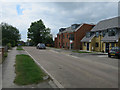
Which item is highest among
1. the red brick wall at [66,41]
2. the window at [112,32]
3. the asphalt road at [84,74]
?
the window at [112,32]

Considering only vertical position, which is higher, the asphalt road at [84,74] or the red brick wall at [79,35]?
the red brick wall at [79,35]

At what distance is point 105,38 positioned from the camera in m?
24.1

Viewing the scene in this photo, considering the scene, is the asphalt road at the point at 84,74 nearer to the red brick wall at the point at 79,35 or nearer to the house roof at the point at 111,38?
the house roof at the point at 111,38

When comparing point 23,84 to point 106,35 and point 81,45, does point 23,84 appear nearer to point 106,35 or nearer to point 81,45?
point 106,35

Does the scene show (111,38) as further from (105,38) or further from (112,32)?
(105,38)

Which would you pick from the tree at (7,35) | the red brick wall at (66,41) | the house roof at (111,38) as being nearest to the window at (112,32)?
the house roof at (111,38)

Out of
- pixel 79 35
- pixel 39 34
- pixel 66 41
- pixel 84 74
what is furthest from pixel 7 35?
pixel 84 74

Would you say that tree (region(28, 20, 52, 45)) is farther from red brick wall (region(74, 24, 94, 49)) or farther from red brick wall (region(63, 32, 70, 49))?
red brick wall (region(74, 24, 94, 49))

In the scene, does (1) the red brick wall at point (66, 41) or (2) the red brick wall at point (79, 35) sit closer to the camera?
(2) the red brick wall at point (79, 35)

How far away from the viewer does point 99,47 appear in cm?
2631

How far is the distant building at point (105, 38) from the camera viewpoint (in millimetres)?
22344

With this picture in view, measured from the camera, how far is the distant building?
2234cm

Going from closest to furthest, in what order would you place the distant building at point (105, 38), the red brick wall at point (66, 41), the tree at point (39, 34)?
the distant building at point (105, 38) → the red brick wall at point (66, 41) → the tree at point (39, 34)

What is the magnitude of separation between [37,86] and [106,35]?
23.0m
